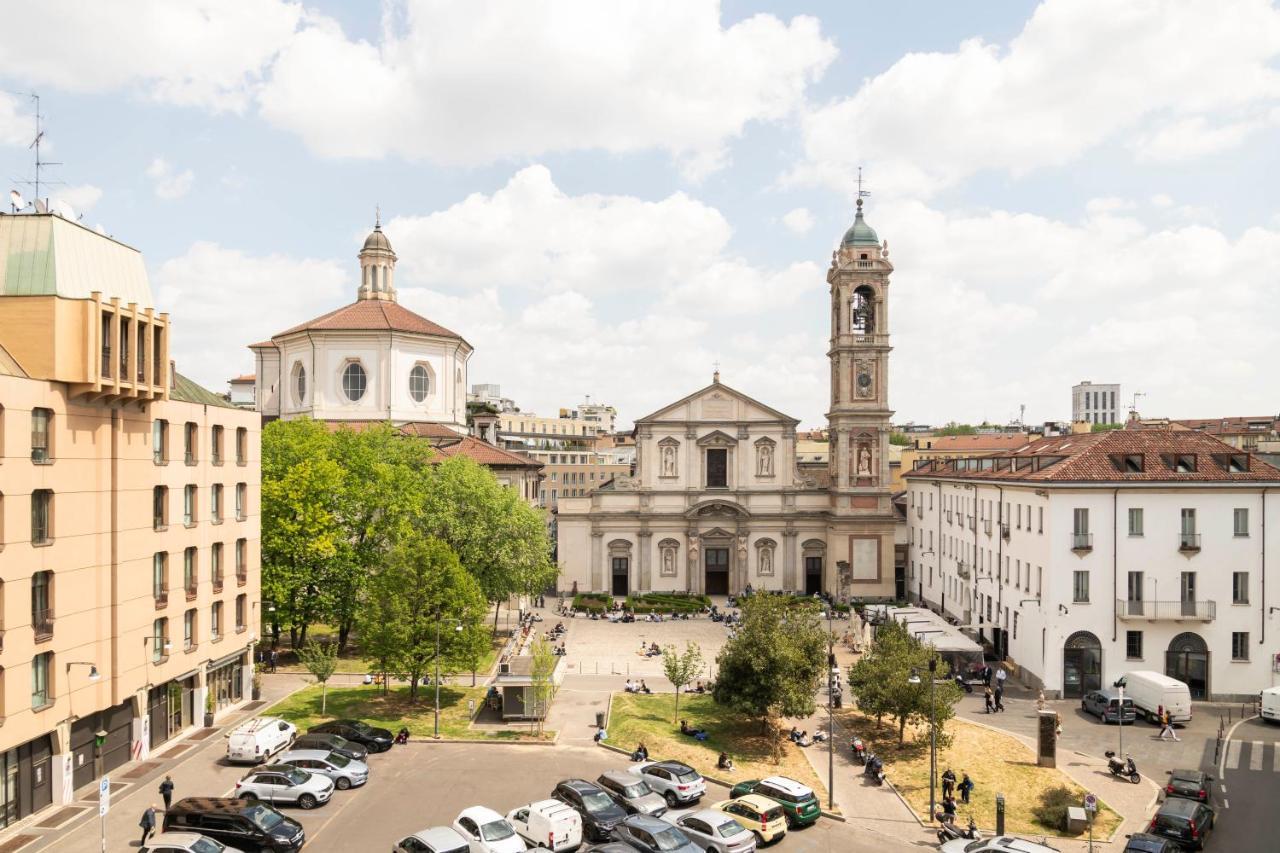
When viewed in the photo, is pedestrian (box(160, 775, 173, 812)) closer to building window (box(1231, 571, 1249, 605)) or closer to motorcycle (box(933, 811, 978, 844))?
motorcycle (box(933, 811, 978, 844))

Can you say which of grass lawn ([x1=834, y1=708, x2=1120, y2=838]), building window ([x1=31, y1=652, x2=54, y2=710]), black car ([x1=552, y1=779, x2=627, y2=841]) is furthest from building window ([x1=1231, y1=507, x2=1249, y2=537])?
building window ([x1=31, y1=652, x2=54, y2=710])

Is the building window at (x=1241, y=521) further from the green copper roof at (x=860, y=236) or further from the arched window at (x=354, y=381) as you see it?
the arched window at (x=354, y=381)

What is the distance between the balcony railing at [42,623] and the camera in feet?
88.5

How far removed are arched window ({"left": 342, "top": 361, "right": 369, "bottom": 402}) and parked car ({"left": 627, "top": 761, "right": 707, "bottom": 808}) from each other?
48.4 m

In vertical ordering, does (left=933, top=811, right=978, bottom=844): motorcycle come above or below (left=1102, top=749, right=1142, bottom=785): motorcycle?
above

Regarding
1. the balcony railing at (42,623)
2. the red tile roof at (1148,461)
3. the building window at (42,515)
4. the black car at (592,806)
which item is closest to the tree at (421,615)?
the black car at (592,806)

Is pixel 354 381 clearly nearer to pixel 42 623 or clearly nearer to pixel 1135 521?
pixel 42 623

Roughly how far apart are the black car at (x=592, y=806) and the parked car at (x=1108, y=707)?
24668mm

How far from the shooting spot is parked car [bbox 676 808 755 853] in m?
24.9

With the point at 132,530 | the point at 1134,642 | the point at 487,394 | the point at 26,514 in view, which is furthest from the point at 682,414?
the point at 487,394

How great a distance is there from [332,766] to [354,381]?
45734 millimetres

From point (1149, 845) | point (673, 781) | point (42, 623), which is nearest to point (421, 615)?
point (673, 781)

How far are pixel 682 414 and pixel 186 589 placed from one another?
48782 millimetres

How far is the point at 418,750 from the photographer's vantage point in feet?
116
